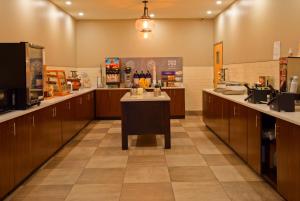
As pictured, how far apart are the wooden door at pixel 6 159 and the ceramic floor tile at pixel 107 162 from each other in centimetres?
149

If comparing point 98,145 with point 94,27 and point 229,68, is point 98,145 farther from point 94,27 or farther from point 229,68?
point 94,27

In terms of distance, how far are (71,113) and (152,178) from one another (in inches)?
120

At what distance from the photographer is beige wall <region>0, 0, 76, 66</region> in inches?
225

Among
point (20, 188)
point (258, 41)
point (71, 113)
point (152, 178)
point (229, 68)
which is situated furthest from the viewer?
point (229, 68)

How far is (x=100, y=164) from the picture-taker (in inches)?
208

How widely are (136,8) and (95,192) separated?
5.88m

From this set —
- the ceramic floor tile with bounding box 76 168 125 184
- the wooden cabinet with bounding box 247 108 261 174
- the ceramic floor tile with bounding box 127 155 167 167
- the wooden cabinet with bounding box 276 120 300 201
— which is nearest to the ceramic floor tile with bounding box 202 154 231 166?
the wooden cabinet with bounding box 247 108 261 174

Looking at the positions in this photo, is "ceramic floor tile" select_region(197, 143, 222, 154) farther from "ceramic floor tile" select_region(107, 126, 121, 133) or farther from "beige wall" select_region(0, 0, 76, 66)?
"beige wall" select_region(0, 0, 76, 66)

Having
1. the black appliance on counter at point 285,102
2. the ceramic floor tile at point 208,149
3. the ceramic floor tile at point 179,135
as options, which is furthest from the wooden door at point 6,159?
the ceramic floor tile at point 179,135

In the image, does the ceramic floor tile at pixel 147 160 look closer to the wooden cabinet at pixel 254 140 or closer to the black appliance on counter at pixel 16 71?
the wooden cabinet at pixel 254 140

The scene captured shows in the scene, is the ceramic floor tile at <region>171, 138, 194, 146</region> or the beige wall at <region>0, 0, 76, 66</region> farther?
the ceramic floor tile at <region>171, 138, 194, 146</region>

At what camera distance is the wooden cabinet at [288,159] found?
3.17m

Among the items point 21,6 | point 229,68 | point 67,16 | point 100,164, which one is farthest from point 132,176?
point 67,16

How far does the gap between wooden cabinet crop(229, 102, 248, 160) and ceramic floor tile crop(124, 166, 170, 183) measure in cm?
114
